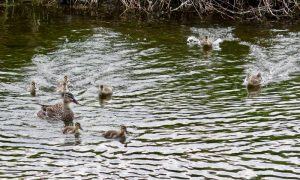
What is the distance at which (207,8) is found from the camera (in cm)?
2573

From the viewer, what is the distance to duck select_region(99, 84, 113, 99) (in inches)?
621

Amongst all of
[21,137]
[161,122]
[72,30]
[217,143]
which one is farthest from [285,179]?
[72,30]

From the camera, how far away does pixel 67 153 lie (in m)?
12.4

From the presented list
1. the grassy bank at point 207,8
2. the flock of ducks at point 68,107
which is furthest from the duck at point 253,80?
the grassy bank at point 207,8

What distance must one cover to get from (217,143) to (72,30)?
38.9ft

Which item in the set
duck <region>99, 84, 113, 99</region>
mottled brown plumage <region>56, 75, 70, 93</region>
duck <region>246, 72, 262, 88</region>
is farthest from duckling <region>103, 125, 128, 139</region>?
duck <region>246, 72, 262, 88</region>

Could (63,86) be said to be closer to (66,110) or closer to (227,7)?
(66,110)

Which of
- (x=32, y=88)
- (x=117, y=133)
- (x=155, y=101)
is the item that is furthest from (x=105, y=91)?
(x=117, y=133)

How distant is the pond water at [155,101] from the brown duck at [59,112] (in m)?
0.14

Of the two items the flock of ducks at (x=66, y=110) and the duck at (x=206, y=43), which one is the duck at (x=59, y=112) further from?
the duck at (x=206, y=43)

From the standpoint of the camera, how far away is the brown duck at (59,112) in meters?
14.4

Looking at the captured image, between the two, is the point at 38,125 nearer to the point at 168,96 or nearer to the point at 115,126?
the point at 115,126

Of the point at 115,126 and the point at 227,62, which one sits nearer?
the point at 115,126

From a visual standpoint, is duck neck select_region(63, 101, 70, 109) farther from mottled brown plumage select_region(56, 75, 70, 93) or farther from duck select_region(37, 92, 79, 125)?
mottled brown plumage select_region(56, 75, 70, 93)
